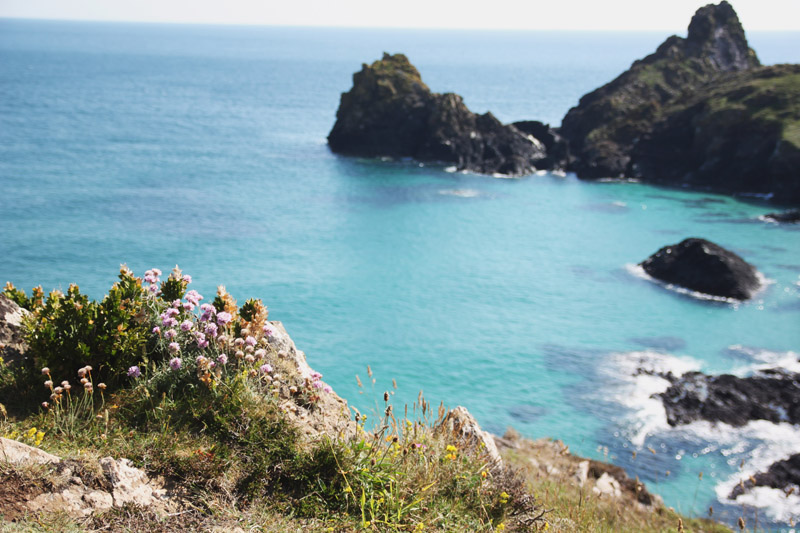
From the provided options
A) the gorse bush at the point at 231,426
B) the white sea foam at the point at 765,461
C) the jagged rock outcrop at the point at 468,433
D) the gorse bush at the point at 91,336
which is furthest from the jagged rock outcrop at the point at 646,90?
the gorse bush at the point at 91,336

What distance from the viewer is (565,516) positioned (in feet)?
27.9

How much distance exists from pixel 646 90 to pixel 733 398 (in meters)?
72.9

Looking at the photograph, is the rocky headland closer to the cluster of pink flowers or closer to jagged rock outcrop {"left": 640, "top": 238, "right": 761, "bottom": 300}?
jagged rock outcrop {"left": 640, "top": 238, "right": 761, "bottom": 300}

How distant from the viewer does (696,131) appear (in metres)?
69.6

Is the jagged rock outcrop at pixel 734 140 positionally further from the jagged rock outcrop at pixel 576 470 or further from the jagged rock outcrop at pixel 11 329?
the jagged rock outcrop at pixel 11 329

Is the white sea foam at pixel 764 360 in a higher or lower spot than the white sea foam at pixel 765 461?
higher

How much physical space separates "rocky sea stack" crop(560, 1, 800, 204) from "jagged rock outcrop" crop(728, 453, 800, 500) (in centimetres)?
4524

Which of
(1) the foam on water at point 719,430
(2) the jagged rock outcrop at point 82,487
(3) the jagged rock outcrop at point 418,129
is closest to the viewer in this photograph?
(2) the jagged rock outcrop at point 82,487

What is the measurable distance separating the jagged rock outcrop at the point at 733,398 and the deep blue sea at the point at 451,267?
1.76 ft

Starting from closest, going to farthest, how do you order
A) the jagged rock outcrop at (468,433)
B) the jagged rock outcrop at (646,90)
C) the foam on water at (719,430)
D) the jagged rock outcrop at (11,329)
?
the jagged rock outcrop at (468,433), the jagged rock outcrop at (11,329), the foam on water at (719,430), the jagged rock outcrop at (646,90)

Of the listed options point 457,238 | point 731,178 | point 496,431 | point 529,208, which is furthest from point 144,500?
point 731,178

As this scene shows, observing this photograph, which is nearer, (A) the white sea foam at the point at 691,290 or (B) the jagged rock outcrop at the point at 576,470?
(B) the jagged rock outcrop at the point at 576,470

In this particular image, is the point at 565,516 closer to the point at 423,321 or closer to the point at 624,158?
the point at 423,321

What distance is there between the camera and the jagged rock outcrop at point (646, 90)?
2926 inches
